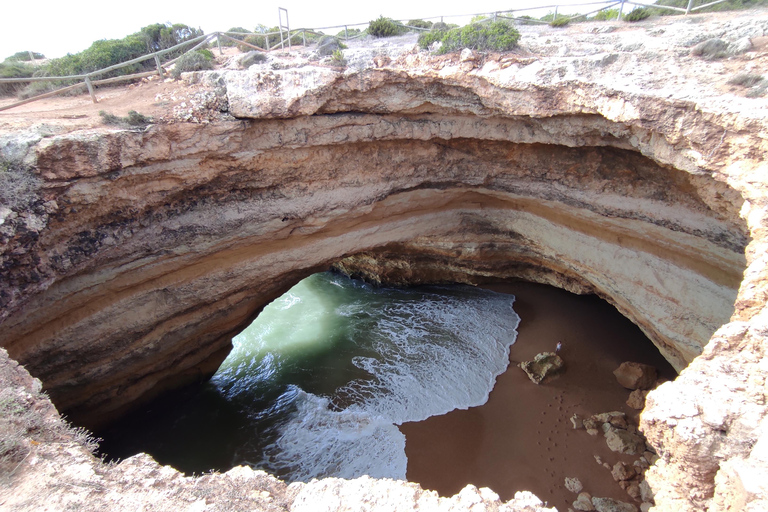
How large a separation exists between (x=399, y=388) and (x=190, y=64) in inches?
315

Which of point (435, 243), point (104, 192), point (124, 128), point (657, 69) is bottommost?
point (435, 243)

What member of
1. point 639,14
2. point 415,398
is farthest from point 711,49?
point 415,398

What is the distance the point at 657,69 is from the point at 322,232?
6.50 m

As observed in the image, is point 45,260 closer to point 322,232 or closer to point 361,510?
point 322,232

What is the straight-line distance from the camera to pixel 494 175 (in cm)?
873

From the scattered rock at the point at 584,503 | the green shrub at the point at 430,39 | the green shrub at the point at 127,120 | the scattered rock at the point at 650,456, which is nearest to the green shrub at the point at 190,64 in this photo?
the green shrub at the point at 127,120

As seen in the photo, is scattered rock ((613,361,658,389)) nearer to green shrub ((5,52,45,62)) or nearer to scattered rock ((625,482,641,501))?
scattered rock ((625,482,641,501))

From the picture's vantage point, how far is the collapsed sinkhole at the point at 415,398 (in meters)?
7.56

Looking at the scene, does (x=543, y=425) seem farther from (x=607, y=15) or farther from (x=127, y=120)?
(x=607, y=15)

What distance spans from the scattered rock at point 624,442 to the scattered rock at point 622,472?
11.3 inches

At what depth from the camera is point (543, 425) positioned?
788cm

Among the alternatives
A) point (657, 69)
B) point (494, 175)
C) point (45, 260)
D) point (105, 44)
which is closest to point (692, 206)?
point (657, 69)

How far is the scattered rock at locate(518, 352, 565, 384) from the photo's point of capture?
8.75 m

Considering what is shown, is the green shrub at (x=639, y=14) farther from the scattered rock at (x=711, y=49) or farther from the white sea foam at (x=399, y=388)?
the white sea foam at (x=399, y=388)
